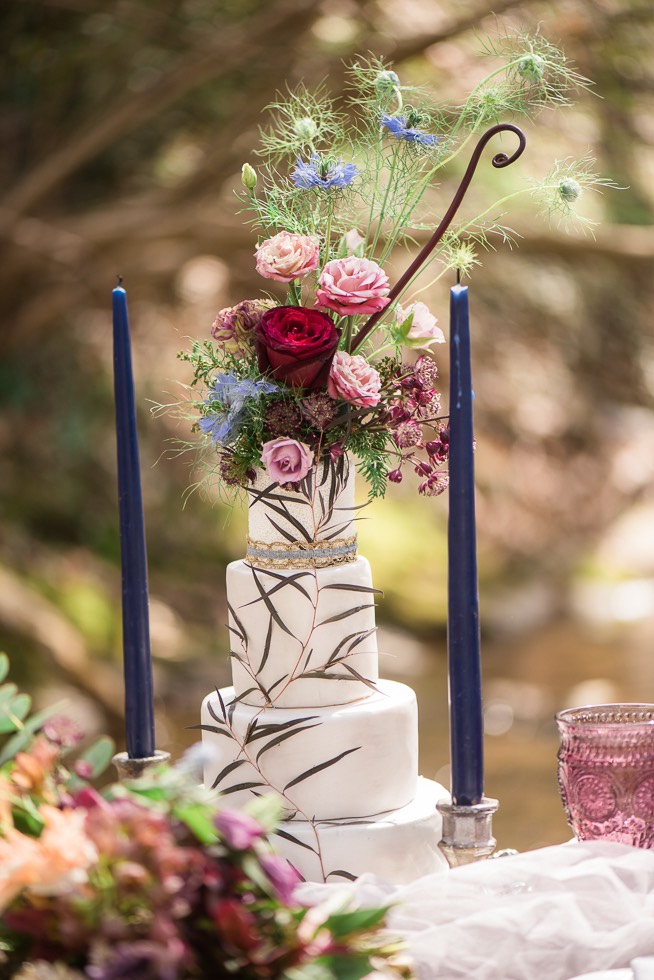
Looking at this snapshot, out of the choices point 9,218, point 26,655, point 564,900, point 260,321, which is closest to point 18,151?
point 9,218

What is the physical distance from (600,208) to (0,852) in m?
4.03

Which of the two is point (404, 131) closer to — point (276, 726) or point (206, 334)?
point (276, 726)

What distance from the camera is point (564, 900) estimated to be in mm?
688

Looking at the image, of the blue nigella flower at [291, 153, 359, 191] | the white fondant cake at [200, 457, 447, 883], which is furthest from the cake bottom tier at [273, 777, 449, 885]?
the blue nigella flower at [291, 153, 359, 191]

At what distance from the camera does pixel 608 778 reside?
0.77 metres

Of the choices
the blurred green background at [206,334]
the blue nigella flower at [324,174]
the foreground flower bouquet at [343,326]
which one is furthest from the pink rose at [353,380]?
the blurred green background at [206,334]

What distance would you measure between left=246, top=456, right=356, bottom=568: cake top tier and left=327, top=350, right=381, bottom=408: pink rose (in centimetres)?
6

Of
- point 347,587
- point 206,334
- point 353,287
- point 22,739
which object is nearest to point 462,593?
point 347,587

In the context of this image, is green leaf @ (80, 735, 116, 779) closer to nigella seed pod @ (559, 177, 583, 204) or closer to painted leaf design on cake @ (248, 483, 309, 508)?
painted leaf design on cake @ (248, 483, 309, 508)

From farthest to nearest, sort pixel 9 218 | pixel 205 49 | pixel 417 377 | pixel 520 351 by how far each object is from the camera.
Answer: pixel 520 351, pixel 9 218, pixel 205 49, pixel 417 377

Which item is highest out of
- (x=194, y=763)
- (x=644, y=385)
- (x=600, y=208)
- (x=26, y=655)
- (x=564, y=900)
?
(x=600, y=208)

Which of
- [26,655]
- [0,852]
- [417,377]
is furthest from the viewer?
[26,655]

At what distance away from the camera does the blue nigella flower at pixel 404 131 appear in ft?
2.68

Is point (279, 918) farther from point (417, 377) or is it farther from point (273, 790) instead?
point (417, 377)
